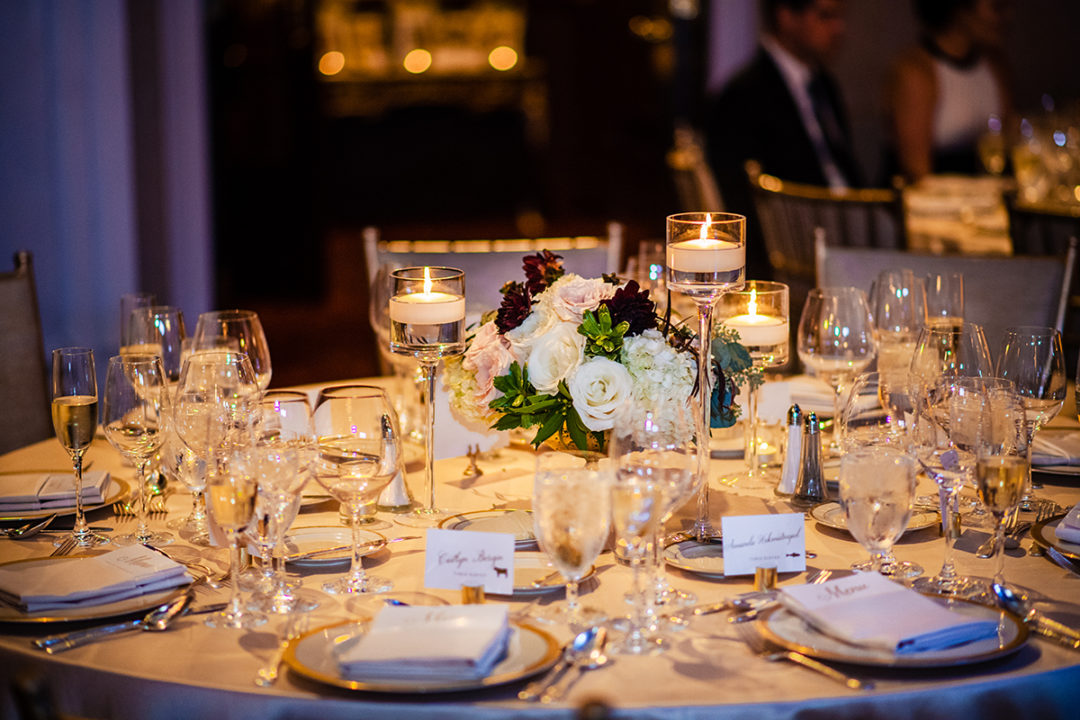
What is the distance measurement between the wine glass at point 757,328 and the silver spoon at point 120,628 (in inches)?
35.1

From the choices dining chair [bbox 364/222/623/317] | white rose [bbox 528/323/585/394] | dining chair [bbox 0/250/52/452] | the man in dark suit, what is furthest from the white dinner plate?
the man in dark suit

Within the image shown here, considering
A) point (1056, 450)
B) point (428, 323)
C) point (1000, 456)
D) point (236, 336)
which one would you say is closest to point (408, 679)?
point (428, 323)

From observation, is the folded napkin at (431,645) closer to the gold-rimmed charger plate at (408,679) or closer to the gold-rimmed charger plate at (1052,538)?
the gold-rimmed charger plate at (408,679)

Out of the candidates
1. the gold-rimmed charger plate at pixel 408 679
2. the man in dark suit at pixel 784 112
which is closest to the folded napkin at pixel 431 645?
the gold-rimmed charger plate at pixel 408 679

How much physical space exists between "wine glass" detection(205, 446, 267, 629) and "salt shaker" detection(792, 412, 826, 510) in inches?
32.0

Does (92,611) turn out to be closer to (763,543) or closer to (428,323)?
(428,323)

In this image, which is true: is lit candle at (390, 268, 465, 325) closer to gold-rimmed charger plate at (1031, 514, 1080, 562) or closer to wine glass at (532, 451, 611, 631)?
wine glass at (532, 451, 611, 631)

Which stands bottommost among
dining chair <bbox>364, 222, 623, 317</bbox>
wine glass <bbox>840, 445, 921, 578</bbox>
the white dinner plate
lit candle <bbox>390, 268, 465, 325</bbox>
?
the white dinner plate

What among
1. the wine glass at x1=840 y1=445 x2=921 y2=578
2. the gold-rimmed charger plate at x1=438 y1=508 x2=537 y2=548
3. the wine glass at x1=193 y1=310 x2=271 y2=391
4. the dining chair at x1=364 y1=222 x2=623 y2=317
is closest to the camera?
the wine glass at x1=840 y1=445 x2=921 y2=578

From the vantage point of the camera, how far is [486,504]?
178 centimetres

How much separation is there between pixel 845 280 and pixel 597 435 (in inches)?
52.6

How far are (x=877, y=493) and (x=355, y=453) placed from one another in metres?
0.62

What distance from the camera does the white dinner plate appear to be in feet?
4.88

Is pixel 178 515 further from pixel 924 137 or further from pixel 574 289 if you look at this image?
pixel 924 137
